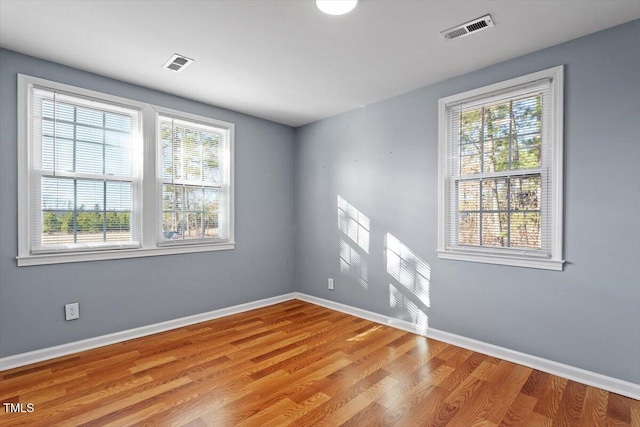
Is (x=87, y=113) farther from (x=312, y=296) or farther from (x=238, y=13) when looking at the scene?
(x=312, y=296)

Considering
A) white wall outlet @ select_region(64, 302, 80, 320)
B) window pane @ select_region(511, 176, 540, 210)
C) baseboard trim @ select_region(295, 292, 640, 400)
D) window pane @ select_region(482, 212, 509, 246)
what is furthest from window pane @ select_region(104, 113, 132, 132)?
window pane @ select_region(511, 176, 540, 210)

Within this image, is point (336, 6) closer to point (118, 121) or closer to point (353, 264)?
point (118, 121)

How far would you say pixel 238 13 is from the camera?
2119 millimetres

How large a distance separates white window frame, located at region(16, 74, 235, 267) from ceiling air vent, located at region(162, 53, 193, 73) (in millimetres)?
667

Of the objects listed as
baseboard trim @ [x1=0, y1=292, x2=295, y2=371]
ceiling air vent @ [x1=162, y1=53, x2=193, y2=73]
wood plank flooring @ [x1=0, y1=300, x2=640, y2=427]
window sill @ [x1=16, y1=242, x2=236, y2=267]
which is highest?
ceiling air vent @ [x1=162, y1=53, x2=193, y2=73]

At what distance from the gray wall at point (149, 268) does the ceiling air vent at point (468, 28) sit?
104 inches

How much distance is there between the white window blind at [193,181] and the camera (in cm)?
348

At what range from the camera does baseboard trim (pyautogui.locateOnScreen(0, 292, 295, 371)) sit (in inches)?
102

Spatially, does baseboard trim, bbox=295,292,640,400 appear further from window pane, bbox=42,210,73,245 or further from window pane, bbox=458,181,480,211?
window pane, bbox=42,210,73,245

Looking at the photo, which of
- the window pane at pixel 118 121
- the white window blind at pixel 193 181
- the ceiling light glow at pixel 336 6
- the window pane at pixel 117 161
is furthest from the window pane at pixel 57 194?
the ceiling light glow at pixel 336 6

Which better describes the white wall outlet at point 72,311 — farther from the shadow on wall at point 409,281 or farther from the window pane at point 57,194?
the shadow on wall at point 409,281

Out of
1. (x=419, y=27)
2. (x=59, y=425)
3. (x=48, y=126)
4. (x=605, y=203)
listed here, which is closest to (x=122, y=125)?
(x=48, y=126)

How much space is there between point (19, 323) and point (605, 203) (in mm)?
4566

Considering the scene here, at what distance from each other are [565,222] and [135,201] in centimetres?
383
